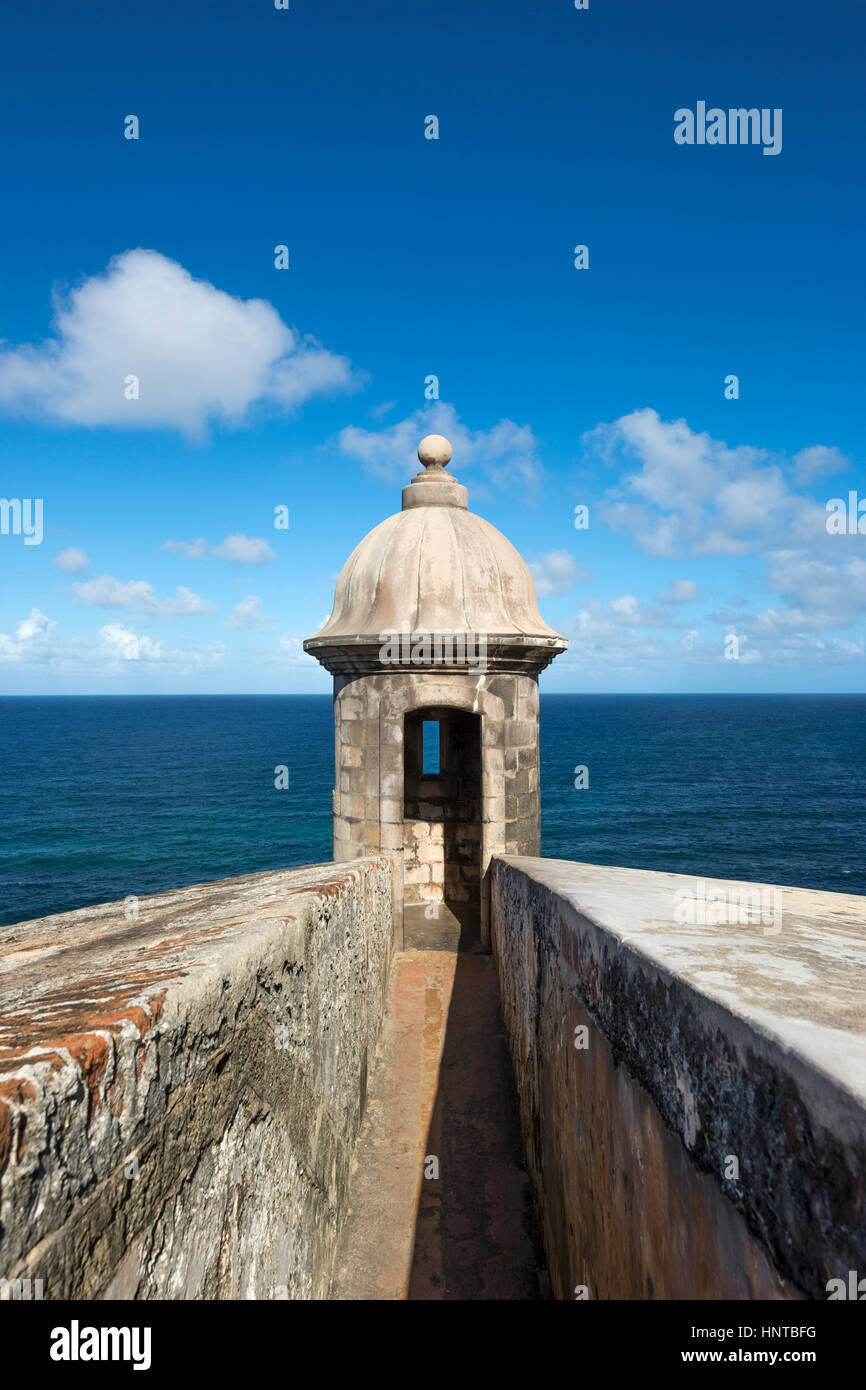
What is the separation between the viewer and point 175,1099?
1575mm

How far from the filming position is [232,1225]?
6.21ft

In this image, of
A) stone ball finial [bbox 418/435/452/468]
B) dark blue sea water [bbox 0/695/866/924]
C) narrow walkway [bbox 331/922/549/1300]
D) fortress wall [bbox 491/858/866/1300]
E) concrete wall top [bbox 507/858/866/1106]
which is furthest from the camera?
dark blue sea water [bbox 0/695/866/924]

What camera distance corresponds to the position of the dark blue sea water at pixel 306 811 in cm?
3124

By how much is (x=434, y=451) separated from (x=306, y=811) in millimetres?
36230

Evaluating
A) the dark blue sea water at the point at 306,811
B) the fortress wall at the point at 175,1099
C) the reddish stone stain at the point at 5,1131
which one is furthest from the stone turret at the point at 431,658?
the dark blue sea water at the point at 306,811

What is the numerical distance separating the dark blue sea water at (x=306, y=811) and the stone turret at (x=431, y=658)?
72.6 feet

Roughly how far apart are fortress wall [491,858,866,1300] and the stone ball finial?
630 centimetres

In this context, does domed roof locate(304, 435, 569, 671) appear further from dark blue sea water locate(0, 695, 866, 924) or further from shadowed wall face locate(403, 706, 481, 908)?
dark blue sea water locate(0, 695, 866, 924)

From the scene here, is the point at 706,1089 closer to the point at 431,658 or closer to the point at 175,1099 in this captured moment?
the point at 175,1099

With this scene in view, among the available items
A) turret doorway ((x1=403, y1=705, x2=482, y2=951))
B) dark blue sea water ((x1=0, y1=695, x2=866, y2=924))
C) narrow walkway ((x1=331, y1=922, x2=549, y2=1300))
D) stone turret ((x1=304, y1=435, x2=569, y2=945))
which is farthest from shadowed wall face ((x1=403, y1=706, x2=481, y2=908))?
dark blue sea water ((x1=0, y1=695, x2=866, y2=924))

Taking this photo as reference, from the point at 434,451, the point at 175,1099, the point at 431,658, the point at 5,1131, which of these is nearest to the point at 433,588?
the point at 431,658

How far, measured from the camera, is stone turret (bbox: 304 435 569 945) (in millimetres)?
7383
